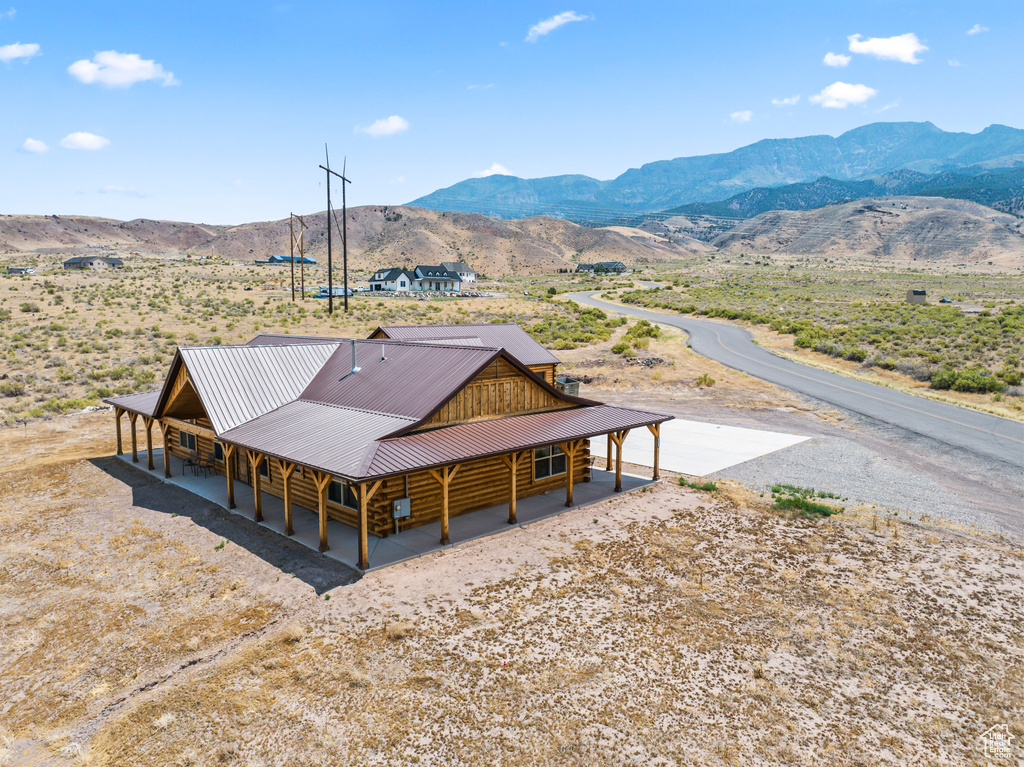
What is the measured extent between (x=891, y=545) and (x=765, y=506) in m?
3.49

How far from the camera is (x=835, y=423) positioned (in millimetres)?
29344

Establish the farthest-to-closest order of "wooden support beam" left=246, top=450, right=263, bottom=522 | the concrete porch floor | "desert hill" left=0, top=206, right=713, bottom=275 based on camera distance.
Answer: "desert hill" left=0, top=206, right=713, bottom=275 → "wooden support beam" left=246, top=450, right=263, bottom=522 → the concrete porch floor

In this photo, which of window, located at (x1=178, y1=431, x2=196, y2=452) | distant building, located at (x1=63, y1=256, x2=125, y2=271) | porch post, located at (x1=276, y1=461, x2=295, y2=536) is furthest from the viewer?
distant building, located at (x1=63, y1=256, x2=125, y2=271)

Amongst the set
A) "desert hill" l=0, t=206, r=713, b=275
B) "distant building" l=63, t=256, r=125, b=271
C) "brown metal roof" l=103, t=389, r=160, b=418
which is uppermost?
"desert hill" l=0, t=206, r=713, b=275

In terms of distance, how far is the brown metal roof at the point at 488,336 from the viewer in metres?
24.8

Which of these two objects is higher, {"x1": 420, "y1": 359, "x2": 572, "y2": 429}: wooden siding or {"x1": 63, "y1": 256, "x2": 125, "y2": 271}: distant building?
{"x1": 63, "y1": 256, "x2": 125, "y2": 271}: distant building

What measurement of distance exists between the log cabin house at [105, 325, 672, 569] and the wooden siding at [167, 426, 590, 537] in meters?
0.04

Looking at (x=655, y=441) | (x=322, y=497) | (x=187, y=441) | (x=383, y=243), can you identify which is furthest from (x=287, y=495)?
(x=383, y=243)

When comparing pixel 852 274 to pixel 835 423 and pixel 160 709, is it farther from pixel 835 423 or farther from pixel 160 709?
pixel 160 709

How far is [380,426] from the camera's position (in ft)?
53.2

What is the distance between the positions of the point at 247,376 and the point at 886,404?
3052 centimetres

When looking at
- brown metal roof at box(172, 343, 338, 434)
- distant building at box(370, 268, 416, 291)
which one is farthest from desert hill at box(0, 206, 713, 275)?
brown metal roof at box(172, 343, 338, 434)

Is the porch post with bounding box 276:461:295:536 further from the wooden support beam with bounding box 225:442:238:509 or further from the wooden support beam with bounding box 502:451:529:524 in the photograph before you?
the wooden support beam with bounding box 502:451:529:524

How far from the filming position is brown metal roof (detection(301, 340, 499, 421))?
1708cm
